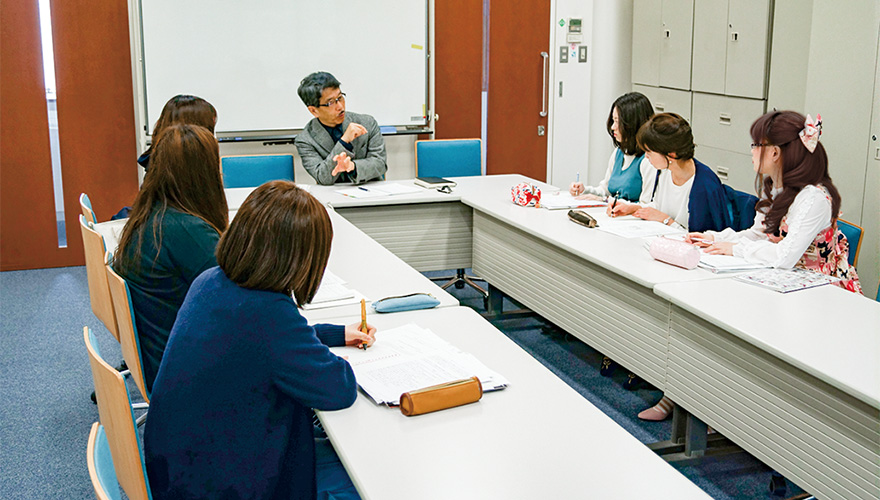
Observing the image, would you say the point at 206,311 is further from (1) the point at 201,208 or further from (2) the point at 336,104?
A: (2) the point at 336,104

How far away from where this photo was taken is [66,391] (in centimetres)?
354

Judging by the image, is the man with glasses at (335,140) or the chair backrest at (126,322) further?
the man with glasses at (335,140)

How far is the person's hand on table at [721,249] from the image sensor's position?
2.95 metres

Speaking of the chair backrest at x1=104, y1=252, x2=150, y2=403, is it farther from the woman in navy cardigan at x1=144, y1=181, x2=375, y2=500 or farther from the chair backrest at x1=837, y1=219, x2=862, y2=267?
the chair backrest at x1=837, y1=219, x2=862, y2=267

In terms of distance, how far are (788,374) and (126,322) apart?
1.88 meters

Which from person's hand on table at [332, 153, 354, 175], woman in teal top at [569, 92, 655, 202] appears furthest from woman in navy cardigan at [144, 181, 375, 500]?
person's hand on table at [332, 153, 354, 175]

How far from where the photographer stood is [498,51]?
20.5 ft

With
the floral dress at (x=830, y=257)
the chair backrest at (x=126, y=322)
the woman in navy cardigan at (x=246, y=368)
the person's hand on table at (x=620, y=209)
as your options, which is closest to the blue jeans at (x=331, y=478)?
the woman in navy cardigan at (x=246, y=368)

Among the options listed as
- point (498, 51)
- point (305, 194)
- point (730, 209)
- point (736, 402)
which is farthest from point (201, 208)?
point (498, 51)

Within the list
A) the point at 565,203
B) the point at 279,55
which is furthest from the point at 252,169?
the point at 565,203

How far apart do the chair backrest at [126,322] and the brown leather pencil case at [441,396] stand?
3.29 ft

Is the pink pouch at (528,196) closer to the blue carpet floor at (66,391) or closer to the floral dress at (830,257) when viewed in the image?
the blue carpet floor at (66,391)

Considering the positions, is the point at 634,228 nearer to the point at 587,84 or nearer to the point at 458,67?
the point at 458,67

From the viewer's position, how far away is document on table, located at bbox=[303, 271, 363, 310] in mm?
2482
